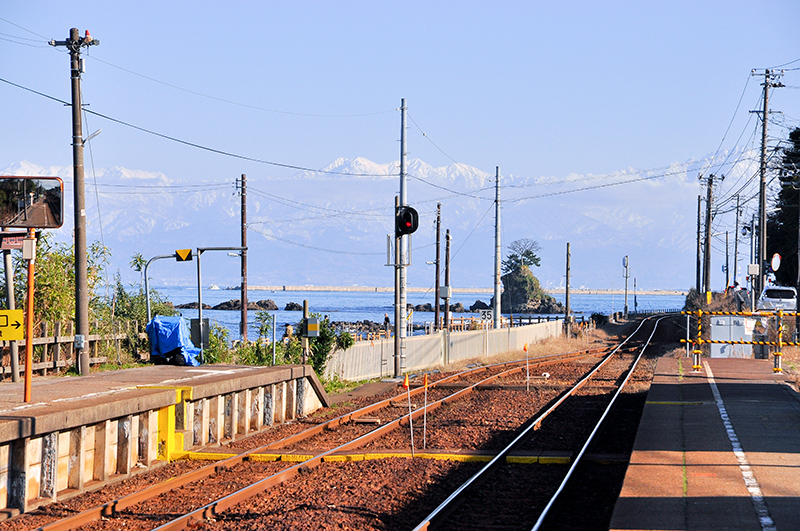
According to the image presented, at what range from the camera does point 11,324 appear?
11727mm

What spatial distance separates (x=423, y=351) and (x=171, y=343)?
46.1ft

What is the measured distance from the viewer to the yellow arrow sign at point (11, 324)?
11656 mm

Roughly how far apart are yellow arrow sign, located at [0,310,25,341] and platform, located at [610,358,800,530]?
8.25 m

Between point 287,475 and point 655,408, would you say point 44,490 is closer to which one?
point 287,475

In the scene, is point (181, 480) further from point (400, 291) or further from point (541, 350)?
point (541, 350)

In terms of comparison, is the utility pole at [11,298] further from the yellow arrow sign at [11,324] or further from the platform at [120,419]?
the yellow arrow sign at [11,324]

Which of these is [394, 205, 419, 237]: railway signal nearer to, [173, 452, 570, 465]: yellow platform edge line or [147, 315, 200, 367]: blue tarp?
[147, 315, 200, 367]: blue tarp

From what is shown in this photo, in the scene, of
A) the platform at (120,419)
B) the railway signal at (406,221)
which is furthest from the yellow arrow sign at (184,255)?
the railway signal at (406,221)

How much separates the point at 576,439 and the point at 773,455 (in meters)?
3.80

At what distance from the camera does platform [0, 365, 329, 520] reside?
9953 millimetres

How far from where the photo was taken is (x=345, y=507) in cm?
941

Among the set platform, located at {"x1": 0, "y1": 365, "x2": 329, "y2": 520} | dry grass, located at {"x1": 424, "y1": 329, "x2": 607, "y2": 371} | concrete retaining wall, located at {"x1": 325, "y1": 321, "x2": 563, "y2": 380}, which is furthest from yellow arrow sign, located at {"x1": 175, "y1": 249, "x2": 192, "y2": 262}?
dry grass, located at {"x1": 424, "y1": 329, "x2": 607, "y2": 371}

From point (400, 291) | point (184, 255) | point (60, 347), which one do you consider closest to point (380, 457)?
point (60, 347)

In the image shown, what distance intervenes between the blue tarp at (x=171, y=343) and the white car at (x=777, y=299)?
103ft
